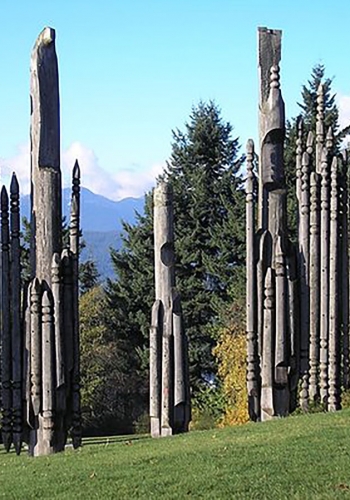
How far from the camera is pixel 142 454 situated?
8.91 metres

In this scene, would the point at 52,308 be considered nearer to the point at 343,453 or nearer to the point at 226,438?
the point at 226,438

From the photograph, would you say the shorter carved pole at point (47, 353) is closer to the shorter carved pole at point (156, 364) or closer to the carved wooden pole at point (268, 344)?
the shorter carved pole at point (156, 364)

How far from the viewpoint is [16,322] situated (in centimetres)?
1066

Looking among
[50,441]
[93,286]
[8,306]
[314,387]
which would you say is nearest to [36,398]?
[50,441]

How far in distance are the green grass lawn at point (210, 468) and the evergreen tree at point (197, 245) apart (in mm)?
21557

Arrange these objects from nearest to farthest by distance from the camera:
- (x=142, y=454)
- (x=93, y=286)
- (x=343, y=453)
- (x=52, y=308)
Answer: (x=343, y=453), (x=142, y=454), (x=52, y=308), (x=93, y=286)

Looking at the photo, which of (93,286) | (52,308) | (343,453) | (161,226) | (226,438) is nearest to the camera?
(343,453)

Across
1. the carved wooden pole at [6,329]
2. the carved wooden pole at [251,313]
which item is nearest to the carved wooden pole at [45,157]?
the carved wooden pole at [6,329]

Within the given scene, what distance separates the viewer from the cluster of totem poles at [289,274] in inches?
420

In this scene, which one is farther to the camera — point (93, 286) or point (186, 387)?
point (93, 286)

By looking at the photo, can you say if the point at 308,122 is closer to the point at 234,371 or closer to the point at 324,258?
the point at 234,371

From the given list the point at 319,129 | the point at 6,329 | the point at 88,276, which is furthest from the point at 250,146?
the point at 88,276

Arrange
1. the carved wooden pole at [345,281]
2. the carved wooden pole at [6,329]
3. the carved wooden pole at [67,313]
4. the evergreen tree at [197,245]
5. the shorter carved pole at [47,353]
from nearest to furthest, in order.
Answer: the shorter carved pole at [47,353] → the carved wooden pole at [67,313] → the carved wooden pole at [6,329] → the carved wooden pole at [345,281] → the evergreen tree at [197,245]

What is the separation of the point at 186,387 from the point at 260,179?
99.8 inches
